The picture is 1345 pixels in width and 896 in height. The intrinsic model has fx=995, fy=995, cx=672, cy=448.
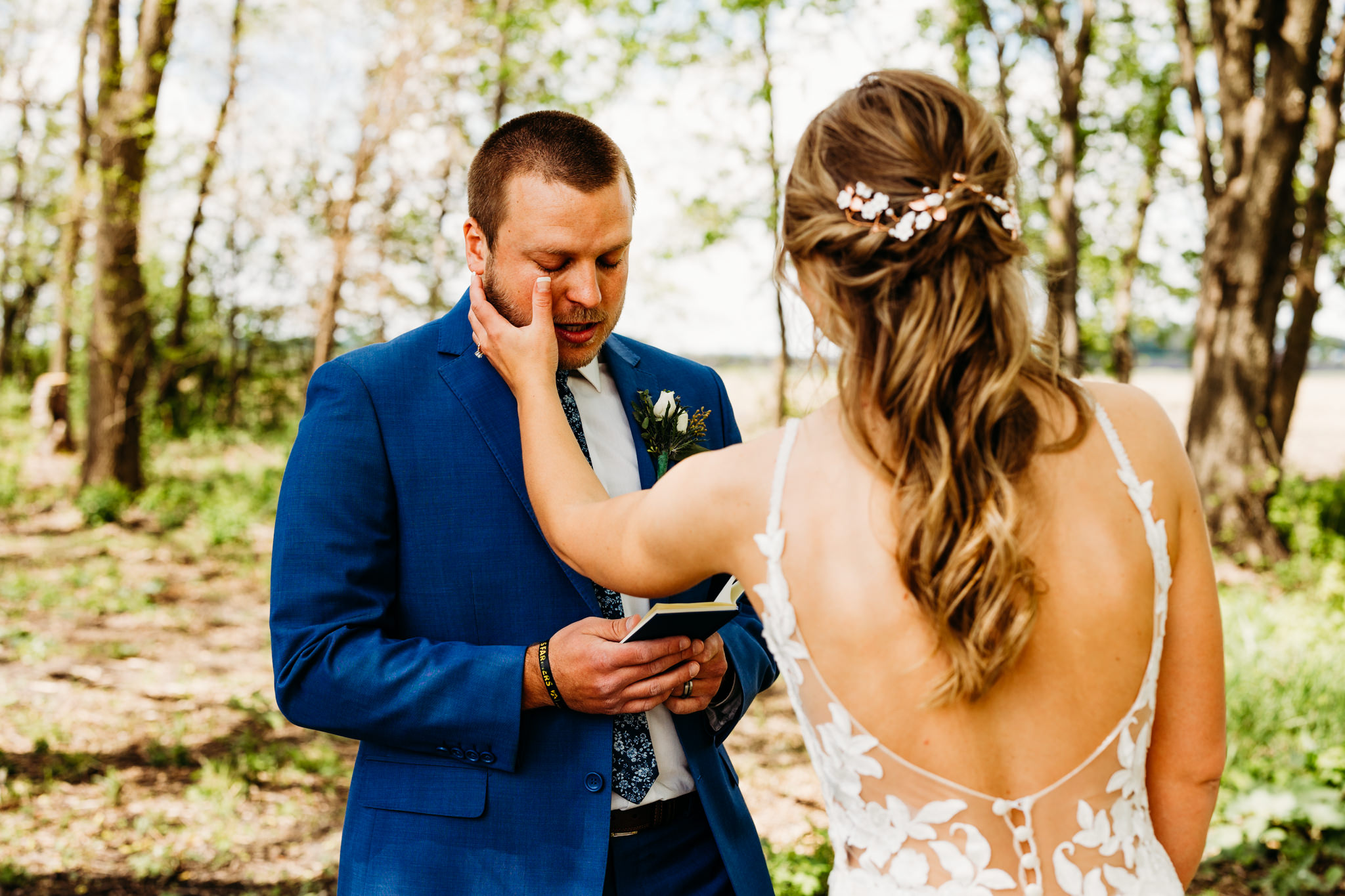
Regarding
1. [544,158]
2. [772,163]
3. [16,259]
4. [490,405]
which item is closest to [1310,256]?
[772,163]

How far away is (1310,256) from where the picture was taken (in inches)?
510

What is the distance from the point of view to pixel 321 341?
12.5m

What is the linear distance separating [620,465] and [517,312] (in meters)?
0.46

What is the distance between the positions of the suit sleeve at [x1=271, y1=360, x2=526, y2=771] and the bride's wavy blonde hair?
987 mm

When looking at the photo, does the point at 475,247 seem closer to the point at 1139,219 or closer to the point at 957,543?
the point at 957,543

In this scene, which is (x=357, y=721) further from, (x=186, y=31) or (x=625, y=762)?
(x=186, y=31)

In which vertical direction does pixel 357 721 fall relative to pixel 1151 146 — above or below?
below

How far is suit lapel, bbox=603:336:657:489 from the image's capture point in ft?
8.63

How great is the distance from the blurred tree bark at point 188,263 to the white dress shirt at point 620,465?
11526 millimetres

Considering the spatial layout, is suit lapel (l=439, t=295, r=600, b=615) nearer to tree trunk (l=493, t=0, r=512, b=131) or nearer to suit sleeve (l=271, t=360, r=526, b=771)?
suit sleeve (l=271, t=360, r=526, b=771)

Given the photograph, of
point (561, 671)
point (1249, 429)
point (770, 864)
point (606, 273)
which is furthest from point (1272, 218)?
point (561, 671)

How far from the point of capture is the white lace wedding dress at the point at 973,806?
1.61m

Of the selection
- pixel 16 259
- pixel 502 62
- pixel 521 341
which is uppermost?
pixel 502 62

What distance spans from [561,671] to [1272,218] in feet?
30.9
